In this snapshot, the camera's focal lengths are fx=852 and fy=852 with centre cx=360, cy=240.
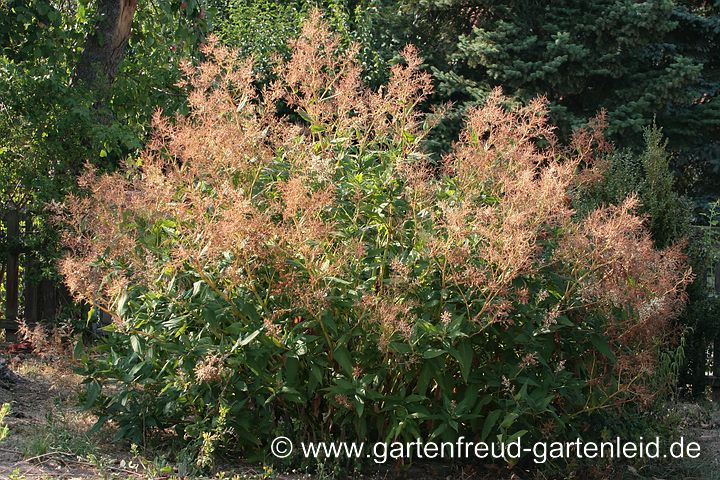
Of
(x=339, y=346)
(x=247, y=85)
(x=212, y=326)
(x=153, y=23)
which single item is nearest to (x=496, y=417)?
(x=339, y=346)

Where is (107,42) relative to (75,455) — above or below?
above

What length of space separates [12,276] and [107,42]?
2.63 metres

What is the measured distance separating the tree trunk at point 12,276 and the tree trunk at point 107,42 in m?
1.61

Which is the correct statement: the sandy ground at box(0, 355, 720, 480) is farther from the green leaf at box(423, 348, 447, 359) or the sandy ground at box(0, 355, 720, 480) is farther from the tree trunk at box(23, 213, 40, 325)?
the tree trunk at box(23, 213, 40, 325)

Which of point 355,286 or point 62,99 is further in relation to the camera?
point 62,99

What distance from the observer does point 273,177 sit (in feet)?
14.8

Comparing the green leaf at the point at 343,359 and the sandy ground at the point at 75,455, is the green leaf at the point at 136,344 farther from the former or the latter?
the green leaf at the point at 343,359

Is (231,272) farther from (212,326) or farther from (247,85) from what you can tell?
(247,85)

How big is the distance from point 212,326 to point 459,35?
10121 millimetres

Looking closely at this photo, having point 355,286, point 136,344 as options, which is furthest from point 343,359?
point 136,344

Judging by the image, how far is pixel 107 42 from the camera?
8570 mm

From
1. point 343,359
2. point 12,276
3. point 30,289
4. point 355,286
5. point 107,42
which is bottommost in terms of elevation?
point 343,359

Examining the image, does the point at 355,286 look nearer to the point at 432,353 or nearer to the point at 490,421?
the point at 432,353

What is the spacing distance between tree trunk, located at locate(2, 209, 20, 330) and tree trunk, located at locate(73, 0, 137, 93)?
161cm
